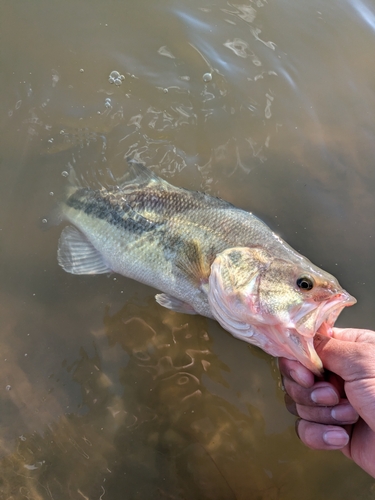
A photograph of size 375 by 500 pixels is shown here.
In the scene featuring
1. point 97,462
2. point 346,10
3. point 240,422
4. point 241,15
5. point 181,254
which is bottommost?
point 97,462

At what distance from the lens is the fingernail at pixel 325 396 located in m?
2.13

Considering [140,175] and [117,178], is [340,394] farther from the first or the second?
[117,178]

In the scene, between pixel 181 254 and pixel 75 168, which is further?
pixel 75 168

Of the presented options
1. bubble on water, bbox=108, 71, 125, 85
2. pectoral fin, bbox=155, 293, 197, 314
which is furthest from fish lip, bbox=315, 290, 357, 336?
bubble on water, bbox=108, 71, 125, 85

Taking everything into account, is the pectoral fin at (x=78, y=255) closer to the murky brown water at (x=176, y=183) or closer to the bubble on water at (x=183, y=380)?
the murky brown water at (x=176, y=183)

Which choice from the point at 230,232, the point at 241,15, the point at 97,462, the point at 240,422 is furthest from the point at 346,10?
the point at 97,462

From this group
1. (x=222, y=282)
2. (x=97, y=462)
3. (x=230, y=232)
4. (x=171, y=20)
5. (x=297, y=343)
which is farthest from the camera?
(x=171, y=20)

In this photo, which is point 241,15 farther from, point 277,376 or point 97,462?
point 97,462

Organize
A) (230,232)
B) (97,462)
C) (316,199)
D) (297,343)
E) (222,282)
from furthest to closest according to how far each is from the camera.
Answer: (316,199) < (97,462) < (230,232) < (222,282) < (297,343)

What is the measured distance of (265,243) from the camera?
261cm

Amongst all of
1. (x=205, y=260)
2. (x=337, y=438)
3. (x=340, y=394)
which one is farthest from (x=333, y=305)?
(x=205, y=260)

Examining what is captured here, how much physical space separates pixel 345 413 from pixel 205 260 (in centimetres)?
127

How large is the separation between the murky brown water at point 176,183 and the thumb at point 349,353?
1152mm

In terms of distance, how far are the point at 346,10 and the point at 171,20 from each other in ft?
6.90
